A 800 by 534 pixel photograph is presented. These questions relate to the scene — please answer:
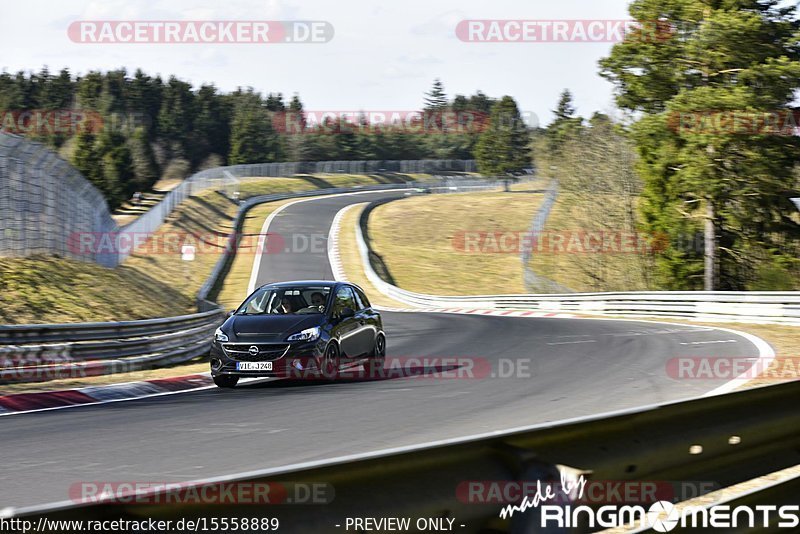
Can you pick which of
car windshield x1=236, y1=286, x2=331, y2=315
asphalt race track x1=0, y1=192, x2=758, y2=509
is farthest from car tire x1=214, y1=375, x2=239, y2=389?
car windshield x1=236, y1=286, x2=331, y2=315

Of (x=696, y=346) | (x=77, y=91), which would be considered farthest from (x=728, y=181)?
(x=77, y=91)

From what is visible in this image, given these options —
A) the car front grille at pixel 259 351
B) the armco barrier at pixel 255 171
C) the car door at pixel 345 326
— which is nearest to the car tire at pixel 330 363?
the car door at pixel 345 326

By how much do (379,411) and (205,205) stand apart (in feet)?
206

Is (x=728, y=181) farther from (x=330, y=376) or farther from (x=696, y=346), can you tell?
(x=330, y=376)

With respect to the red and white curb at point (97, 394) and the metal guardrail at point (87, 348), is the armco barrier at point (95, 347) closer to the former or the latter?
the metal guardrail at point (87, 348)

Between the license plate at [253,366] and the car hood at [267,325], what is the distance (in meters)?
0.35

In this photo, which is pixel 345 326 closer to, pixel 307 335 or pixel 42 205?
pixel 307 335

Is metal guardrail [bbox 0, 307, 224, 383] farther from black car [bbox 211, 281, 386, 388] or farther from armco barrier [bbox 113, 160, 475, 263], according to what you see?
armco barrier [bbox 113, 160, 475, 263]

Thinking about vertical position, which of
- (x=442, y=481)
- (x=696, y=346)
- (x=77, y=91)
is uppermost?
(x=77, y=91)

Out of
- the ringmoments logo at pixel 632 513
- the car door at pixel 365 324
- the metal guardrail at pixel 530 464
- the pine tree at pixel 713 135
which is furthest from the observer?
the pine tree at pixel 713 135

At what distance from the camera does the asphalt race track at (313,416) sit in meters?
7.51

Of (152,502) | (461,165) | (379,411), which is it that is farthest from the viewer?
(461,165)

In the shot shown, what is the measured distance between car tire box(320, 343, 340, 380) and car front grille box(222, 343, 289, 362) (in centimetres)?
67

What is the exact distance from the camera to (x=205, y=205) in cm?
7131
